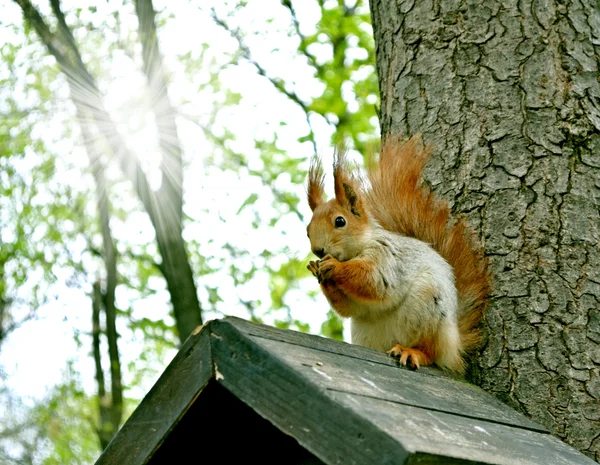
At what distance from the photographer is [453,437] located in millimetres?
1293

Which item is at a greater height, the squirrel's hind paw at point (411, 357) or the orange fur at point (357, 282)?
the orange fur at point (357, 282)

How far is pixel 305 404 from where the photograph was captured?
1.26 m

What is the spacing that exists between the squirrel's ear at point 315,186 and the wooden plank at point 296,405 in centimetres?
117

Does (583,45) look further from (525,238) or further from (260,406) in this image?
(260,406)

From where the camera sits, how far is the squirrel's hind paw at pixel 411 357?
5.83 feet

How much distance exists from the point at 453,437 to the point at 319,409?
231 mm

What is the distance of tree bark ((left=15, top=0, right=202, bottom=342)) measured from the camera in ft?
15.7

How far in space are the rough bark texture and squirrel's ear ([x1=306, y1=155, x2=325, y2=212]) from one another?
257 millimetres

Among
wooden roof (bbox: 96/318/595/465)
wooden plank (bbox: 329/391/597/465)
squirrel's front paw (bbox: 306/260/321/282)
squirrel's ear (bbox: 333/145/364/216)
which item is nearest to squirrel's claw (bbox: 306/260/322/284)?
squirrel's front paw (bbox: 306/260/321/282)

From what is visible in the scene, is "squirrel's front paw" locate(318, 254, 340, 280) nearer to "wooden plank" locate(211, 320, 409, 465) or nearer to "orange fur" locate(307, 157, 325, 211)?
"orange fur" locate(307, 157, 325, 211)

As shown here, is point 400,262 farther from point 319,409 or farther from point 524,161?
point 319,409

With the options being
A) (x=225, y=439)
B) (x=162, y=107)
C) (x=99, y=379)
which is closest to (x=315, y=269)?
(x=225, y=439)

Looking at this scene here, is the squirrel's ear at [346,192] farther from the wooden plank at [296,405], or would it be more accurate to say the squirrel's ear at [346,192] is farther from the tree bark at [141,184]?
the tree bark at [141,184]

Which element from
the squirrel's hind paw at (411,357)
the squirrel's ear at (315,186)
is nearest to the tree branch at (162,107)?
the squirrel's ear at (315,186)
